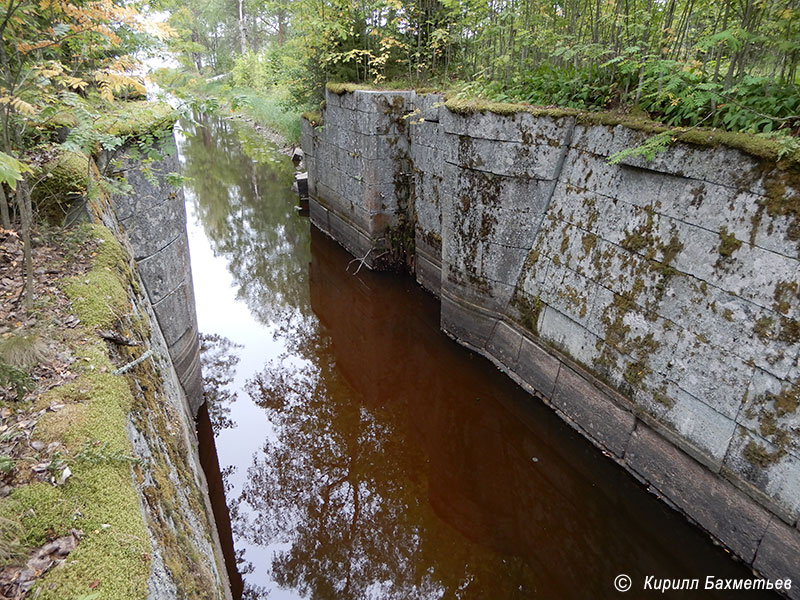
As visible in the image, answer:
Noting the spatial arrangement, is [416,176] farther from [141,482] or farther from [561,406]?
[141,482]

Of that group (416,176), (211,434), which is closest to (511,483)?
(211,434)

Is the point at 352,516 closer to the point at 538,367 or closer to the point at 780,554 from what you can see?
the point at 538,367

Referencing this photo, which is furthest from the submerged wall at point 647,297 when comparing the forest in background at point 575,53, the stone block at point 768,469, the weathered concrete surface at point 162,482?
the weathered concrete surface at point 162,482

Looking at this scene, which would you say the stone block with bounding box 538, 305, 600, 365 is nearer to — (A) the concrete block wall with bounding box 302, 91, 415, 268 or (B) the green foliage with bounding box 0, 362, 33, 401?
(A) the concrete block wall with bounding box 302, 91, 415, 268

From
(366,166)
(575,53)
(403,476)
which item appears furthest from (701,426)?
(366,166)

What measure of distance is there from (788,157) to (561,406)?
334cm

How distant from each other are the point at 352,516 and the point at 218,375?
3.14 m

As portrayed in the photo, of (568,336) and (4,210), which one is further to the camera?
(568,336)

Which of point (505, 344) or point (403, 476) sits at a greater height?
point (505, 344)

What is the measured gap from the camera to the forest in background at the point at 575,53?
3.80 metres

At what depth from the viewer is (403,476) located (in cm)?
511

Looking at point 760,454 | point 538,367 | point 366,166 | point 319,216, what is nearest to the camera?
point 760,454

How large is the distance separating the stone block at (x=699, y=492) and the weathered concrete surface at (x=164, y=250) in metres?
4.90

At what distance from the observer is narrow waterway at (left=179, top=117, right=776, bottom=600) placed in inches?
165
